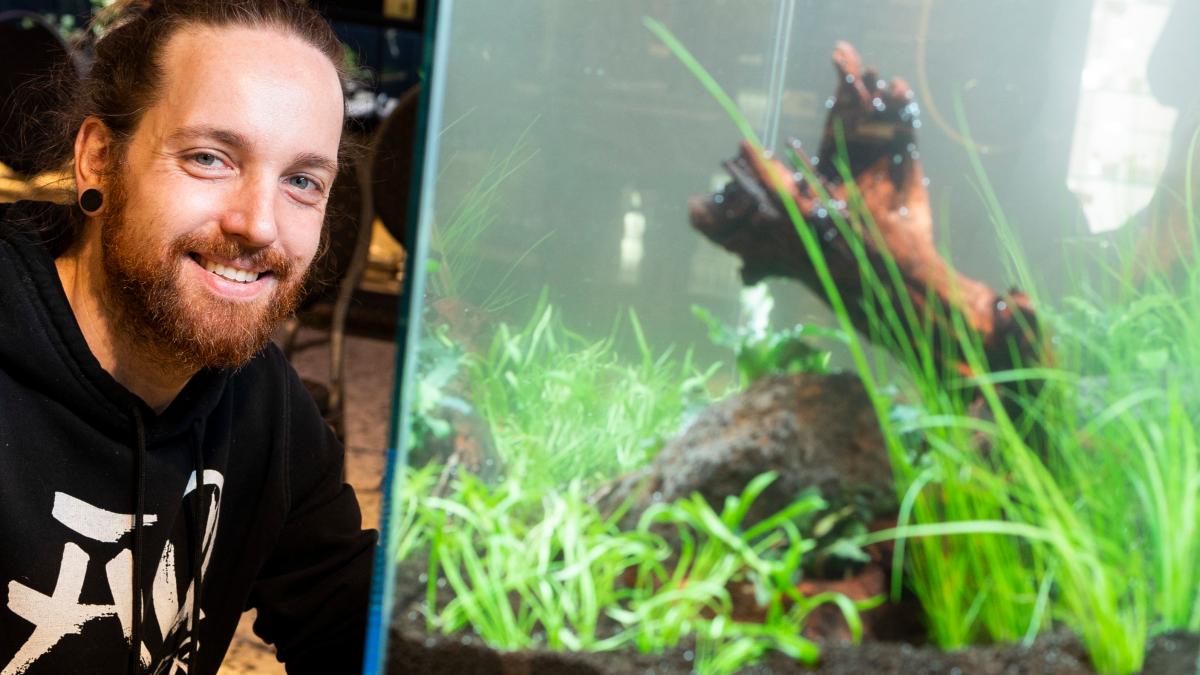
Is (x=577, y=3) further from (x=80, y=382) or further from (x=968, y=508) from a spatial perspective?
(x=80, y=382)

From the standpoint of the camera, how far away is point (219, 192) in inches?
35.6

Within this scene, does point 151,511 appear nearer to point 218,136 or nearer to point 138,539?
point 138,539

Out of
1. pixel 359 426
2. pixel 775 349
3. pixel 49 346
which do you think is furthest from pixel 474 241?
pixel 359 426

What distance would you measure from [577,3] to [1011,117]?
0.27 metres

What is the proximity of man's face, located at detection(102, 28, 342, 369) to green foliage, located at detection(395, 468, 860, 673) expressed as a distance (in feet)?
1.10

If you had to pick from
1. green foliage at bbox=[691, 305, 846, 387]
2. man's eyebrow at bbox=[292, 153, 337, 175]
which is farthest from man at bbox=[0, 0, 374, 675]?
green foliage at bbox=[691, 305, 846, 387]

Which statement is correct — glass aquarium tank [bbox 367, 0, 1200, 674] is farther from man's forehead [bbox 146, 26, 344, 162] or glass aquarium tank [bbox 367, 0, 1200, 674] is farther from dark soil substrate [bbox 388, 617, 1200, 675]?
man's forehead [bbox 146, 26, 344, 162]

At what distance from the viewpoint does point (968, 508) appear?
71cm

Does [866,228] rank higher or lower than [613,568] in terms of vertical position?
higher

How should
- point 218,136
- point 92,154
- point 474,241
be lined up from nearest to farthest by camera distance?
1. point 474,241
2. point 218,136
3. point 92,154

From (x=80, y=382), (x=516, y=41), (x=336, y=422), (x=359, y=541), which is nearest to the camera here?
(x=516, y=41)

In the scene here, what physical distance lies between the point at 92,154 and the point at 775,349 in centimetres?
65

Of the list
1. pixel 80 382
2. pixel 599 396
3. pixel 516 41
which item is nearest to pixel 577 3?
pixel 516 41

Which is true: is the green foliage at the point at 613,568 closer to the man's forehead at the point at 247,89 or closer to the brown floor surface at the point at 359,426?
the man's forehead at the point at 247,89
